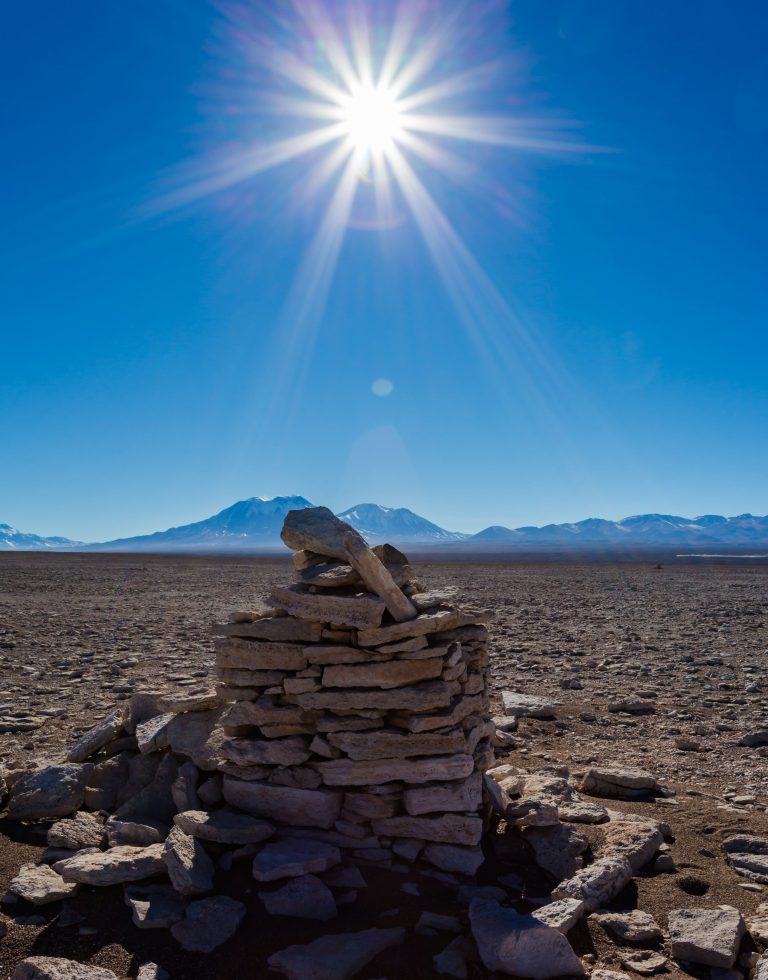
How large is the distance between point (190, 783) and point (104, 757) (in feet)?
5.83

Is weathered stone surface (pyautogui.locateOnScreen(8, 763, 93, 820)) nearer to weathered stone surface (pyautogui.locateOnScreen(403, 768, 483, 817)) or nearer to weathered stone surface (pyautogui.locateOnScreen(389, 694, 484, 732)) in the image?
weathered stone surface (pyautogui.locateOnScreen(389, 694, 484, 732))

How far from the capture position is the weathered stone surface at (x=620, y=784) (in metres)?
8.69

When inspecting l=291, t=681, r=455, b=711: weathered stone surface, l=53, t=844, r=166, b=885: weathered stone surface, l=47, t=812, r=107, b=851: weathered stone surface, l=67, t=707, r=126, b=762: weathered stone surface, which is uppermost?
l=291, t=681, r=455, b=711: weathered stone surface

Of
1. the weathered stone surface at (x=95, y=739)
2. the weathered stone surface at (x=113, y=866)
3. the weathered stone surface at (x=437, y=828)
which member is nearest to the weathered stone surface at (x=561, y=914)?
the weathered stone surface at (x=437, y=828)

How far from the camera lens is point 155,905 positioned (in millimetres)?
5852

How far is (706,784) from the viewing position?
9.14 meters

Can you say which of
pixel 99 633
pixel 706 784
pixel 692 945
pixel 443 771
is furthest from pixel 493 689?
pixel 99 633

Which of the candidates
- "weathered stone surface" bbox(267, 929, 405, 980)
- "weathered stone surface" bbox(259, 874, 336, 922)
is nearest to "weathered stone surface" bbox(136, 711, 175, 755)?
"weathered stone surface" bbox(259, 874, 336, 922)

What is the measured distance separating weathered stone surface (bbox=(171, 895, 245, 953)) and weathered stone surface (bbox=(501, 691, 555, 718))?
24.1 ft

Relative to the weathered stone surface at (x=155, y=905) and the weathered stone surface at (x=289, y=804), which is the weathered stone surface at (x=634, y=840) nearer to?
the weathered stone surface at (x=289, y=804)

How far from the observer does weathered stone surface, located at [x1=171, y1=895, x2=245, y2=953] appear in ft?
18.0

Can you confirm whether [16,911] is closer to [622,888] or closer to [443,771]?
[443,771]

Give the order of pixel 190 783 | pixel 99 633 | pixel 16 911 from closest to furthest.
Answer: pixel 16 911, pixel 190 783, pixel 99 633

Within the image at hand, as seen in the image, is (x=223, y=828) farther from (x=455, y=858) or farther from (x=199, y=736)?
(x=455, y=858)
